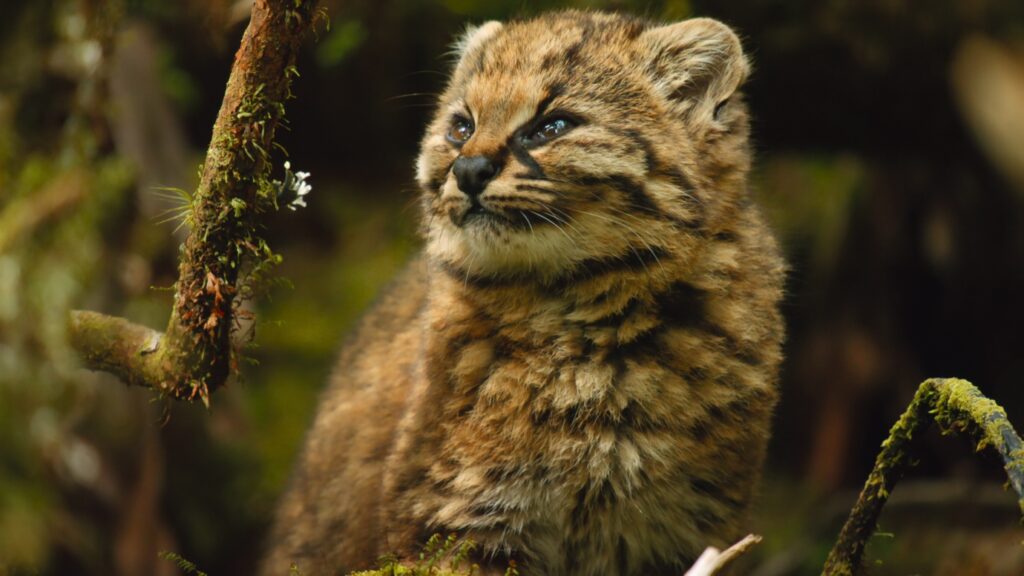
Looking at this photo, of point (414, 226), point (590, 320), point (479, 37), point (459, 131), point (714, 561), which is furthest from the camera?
point (414, 226)

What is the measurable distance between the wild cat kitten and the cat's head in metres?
0.01

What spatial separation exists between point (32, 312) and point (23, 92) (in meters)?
2.15

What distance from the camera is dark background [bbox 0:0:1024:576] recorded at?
7.82 metres

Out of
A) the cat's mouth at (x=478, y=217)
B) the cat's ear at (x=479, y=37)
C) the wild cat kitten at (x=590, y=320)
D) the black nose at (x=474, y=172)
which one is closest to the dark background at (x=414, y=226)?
the cat's ear at (x=479, y=37)

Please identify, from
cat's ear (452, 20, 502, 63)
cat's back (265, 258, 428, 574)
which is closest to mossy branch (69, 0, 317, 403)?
cat's back (265, 258, 428, 574)

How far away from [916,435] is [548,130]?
6.57 feet

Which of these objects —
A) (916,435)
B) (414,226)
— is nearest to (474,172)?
(916,435)

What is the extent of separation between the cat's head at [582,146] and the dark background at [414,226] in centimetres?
172

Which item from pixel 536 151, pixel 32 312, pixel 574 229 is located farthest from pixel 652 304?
pixel 32 312

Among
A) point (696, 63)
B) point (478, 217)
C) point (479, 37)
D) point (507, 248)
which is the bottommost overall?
point (507, 248)

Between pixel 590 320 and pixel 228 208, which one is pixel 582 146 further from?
pixel 228 208

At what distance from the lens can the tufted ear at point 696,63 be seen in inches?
211

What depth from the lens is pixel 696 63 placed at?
5402 millimetres

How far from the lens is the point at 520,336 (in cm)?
497
